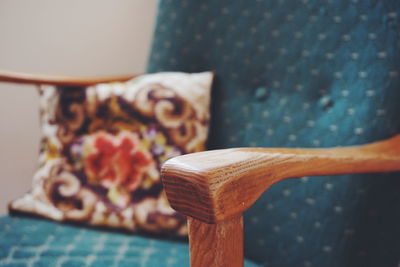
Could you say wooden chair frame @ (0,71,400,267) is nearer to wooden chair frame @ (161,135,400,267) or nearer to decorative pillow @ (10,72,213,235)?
wooden chair frame @ (161,135,400,267)

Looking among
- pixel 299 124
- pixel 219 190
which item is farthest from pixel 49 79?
pixel 219 190

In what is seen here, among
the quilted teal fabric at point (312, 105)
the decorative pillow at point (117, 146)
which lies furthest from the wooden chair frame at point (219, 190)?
the decorative pillow at point (117, 146)

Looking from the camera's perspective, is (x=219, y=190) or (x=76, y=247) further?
(x=76, y=247)

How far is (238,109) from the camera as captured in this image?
766 millimetres

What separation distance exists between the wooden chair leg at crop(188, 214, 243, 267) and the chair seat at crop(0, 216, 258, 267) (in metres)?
0.34

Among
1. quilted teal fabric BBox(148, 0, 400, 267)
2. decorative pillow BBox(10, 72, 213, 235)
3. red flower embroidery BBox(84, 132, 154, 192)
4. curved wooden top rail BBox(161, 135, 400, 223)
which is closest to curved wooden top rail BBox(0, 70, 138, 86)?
decorative pillow BBox(10, 72, 213, 235)

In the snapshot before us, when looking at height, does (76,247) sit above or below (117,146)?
below

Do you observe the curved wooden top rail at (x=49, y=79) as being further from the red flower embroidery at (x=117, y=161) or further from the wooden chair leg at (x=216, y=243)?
the wooden chair leg at (x=216, y=243)

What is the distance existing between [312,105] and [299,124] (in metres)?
0.05

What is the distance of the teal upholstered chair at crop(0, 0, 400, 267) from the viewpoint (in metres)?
0.58

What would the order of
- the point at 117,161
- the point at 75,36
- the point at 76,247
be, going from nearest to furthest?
the point at 76,247 → the point at 117,161 → the point at 75,36

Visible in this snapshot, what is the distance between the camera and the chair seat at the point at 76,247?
60cm

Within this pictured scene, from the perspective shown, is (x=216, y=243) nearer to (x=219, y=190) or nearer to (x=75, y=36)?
(x=219, y=190)

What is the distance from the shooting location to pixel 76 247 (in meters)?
0.65
